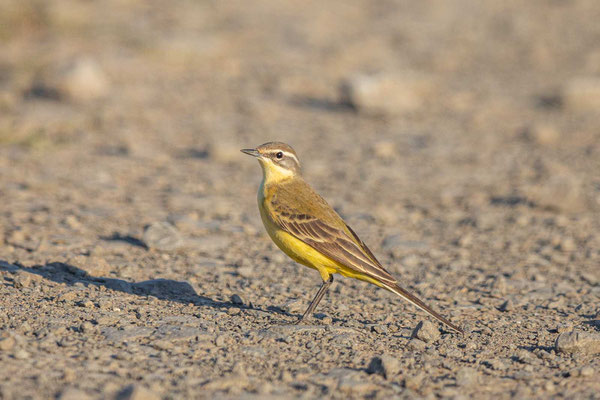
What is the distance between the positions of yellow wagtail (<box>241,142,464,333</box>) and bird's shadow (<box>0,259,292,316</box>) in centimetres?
62

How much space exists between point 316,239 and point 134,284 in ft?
5.98

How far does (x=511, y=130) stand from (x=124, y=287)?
824 centimetres

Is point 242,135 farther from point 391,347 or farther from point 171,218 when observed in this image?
point 391,347

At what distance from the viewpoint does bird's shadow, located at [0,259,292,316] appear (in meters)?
6.80

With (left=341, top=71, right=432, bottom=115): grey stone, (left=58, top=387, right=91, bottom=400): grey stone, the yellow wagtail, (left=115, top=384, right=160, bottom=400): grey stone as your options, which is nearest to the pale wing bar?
the yellow wagtail

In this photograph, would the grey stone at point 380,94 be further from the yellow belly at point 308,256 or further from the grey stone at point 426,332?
the grey stone at point 426,332

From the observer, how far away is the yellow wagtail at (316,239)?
626 centimetres

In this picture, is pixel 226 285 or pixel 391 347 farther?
pixel 226 285

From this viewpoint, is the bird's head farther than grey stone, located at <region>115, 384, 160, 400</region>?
Yes

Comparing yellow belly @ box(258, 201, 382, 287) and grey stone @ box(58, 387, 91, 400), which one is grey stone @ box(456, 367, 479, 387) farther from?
grey stone @ box(58, 387, 91, 400)

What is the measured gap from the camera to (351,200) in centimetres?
1040

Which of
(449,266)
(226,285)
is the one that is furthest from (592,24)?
(226,285)

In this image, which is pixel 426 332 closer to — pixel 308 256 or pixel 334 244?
pixel 334 244

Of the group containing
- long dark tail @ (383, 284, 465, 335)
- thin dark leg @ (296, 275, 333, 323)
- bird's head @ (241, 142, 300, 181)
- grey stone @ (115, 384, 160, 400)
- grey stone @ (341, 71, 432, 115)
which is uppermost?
grey stone @ (341, 71, 432, 115)
